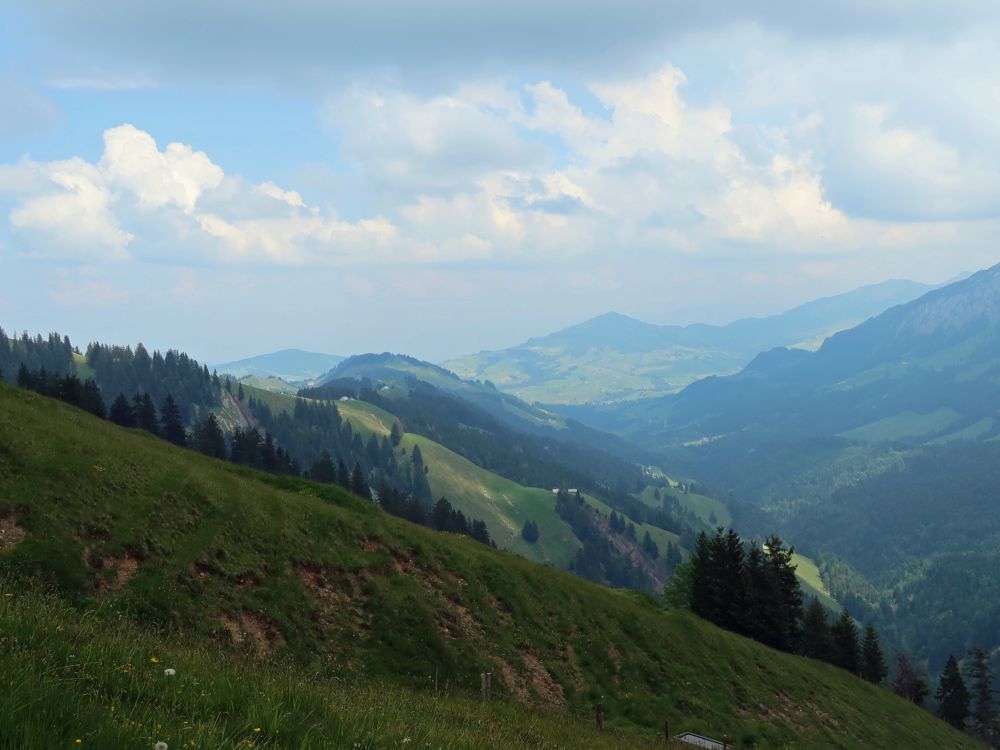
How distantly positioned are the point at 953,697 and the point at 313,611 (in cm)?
12356

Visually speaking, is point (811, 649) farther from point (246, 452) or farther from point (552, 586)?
point (246, 452)

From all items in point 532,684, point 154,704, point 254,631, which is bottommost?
point 532,684

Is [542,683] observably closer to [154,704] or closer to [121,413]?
[154,704]

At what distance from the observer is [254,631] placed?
28.4 meters

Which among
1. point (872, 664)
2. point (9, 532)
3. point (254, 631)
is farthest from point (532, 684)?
point (872, 664)

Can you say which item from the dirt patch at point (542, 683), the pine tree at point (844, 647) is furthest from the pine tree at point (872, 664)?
the dirt patch at point (542, 683)

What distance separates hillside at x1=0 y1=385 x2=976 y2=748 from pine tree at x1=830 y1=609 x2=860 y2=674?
4219cm

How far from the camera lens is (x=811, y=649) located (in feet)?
300

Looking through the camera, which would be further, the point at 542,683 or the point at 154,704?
the point at 542,683

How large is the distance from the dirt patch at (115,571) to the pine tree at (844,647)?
310 feet

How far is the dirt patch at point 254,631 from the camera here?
89.9 feet

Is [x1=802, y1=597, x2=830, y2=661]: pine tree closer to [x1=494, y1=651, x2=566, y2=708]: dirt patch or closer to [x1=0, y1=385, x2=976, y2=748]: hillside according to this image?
[x1=0, y1=385, x2=976, y2=748]: hillside

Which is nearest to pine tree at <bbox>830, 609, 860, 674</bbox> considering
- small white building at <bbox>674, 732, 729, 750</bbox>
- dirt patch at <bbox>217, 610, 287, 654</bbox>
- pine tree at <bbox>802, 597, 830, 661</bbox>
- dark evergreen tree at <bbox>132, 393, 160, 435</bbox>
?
pine tree at <bbox>802, 597, 830, 661</bbox>

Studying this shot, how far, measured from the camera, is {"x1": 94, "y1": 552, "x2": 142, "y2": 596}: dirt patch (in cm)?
2583
